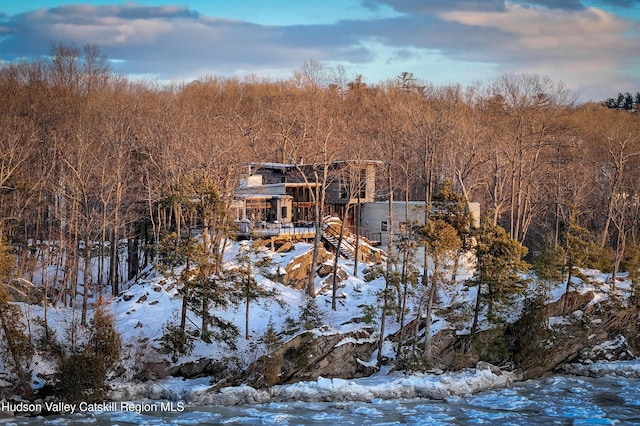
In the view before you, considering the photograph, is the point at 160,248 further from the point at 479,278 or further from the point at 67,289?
the point at 479,278

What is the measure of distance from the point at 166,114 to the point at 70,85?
19.6 metres

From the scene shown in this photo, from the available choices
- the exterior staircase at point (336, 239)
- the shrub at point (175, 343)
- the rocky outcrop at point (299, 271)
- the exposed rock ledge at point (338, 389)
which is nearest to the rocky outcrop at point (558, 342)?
the exposed rock ledge at point (338, 389)

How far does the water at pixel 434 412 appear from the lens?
22.5 meters

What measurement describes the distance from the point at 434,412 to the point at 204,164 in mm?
19723

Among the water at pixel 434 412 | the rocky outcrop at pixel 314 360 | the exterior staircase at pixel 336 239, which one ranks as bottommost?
the water at pixel 434 412

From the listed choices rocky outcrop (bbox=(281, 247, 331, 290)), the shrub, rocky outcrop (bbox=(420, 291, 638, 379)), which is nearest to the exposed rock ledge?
rocky outcrop (bbox=(420, 291, 638, 379))

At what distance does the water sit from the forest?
773 centimetres

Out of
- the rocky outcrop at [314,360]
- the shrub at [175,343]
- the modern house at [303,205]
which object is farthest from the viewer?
the modern house at [303,205]

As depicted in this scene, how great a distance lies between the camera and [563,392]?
26.7 m

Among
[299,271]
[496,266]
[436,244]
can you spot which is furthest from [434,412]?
[299,271]

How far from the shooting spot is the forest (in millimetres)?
33531

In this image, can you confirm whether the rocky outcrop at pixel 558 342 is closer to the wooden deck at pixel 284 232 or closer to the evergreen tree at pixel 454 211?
the evergreen tree at pixel 454 211

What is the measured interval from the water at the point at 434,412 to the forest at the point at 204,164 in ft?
25.4

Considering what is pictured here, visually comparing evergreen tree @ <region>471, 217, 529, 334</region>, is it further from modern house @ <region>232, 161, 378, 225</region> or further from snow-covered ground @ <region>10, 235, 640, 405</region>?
modern house @ <region>232, 161, 378, 225</region>
